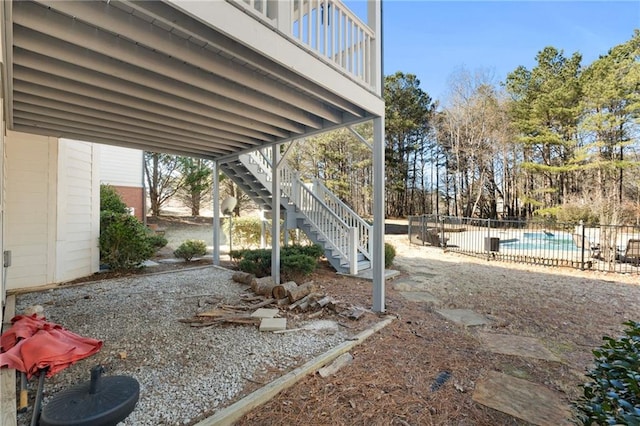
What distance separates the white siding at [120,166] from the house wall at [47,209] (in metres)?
6.02

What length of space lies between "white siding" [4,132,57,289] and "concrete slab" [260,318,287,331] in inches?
179

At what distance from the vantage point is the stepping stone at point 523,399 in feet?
6.66

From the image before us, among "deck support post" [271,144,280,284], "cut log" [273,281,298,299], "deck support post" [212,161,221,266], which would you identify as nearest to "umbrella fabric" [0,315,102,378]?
"cut log" [273,281,298,299]

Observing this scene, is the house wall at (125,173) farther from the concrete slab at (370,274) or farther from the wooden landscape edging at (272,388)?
the wooden landscape edging at (272,388)

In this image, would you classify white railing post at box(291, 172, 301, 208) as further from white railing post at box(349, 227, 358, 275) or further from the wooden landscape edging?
the wooden landscape edging

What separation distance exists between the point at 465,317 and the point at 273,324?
2.65m

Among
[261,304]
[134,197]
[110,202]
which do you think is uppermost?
[134,197]

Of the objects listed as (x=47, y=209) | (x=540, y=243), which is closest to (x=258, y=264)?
(x=47, y=209)

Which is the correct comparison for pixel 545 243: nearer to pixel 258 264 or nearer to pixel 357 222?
pixel 357 222

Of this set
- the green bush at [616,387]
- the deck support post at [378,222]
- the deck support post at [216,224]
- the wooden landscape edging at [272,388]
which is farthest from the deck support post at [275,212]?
the green bush at [616,387]

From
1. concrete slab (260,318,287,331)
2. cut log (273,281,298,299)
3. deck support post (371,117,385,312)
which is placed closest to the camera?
concrete slab (260,318,287,331)

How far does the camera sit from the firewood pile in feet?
12.0

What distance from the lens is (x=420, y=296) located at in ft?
16.4

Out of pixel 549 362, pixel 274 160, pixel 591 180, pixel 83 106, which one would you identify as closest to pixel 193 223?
pixel 274 160
